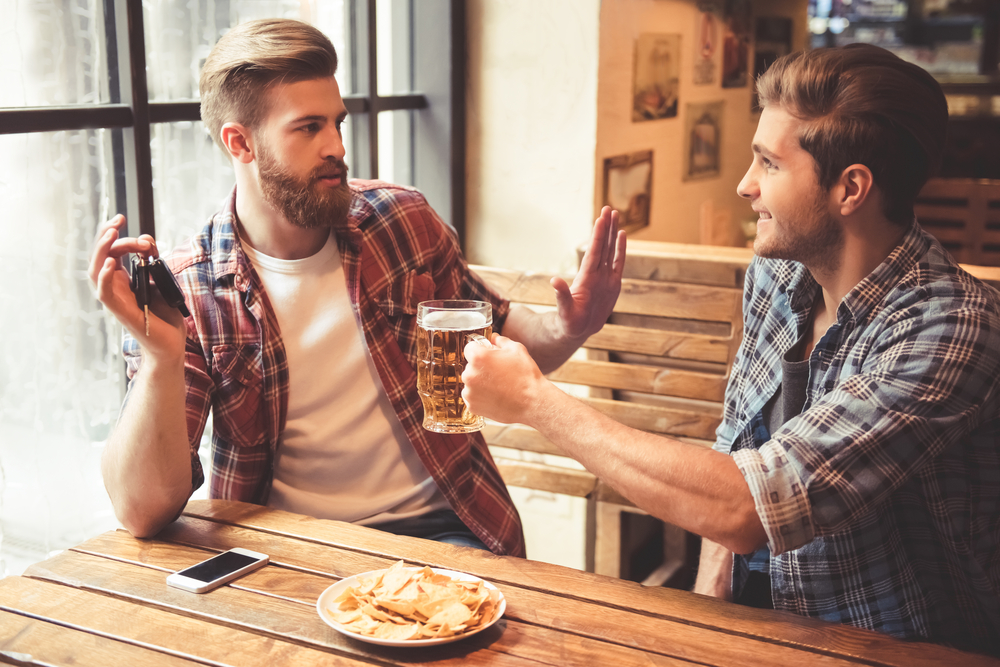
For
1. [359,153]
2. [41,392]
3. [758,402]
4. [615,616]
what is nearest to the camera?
[615,616]

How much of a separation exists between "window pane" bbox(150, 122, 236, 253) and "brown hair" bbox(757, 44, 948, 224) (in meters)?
1.32

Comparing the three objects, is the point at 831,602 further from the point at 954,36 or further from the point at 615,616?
the point at 954,36

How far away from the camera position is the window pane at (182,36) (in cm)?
218

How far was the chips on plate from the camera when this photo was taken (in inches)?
46.4

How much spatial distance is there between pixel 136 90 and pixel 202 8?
14.9 inches

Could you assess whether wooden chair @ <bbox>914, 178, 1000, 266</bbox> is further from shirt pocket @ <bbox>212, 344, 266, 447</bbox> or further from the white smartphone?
the white smartphone

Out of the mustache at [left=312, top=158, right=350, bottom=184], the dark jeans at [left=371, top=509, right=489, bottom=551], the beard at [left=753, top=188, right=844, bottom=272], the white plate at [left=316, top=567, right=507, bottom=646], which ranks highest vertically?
the mustache at [left=312, top=158, right=350, bottom=184]

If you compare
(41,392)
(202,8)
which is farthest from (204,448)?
(202,8)

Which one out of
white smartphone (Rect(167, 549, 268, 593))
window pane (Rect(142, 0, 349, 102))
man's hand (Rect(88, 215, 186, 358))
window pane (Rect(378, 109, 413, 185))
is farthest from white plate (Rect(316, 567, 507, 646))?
window pane (Rect(378, 109, 413, 185))

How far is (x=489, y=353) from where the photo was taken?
1448 millimetres

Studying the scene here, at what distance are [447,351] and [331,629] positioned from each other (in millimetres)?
468

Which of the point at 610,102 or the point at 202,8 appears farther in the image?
the point at 610,102

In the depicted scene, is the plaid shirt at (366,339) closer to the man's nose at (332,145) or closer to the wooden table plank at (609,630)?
the man's nose at (332,145)

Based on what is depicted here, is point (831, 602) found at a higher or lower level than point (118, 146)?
lower
